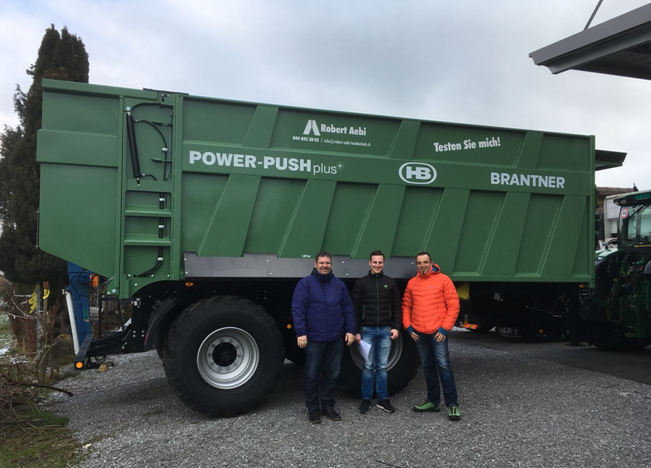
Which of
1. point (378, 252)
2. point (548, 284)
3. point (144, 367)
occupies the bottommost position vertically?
point (144, 367)

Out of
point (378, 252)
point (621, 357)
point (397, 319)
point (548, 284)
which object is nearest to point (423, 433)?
point (397, 319)

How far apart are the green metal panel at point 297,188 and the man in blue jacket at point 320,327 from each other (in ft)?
1.83

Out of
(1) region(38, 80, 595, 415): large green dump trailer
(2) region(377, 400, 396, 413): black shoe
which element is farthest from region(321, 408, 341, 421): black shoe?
(1) region(38, 80, 595, 415): large green dump trailer

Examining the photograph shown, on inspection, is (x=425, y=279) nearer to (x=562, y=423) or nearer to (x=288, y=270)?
(x=288, y=270)

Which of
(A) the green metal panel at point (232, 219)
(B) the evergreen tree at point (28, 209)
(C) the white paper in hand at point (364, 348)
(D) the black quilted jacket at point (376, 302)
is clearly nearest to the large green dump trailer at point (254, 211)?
(A) the green metal panel at point (232, 219)

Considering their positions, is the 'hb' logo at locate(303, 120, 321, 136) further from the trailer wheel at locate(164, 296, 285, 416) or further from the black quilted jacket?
the trailer wheel at locate(164, 296, 285, 416)

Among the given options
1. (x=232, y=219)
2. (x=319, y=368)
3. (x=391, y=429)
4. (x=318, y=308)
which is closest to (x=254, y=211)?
(x=232, y=219)

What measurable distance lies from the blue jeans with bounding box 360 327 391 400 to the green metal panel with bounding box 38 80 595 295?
2.89ft

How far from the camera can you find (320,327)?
4.97 metres

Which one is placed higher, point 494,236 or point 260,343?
point 494,236

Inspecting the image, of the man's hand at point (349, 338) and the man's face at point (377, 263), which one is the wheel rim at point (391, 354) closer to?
the man's hand at point (349, 338)

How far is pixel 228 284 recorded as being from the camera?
17.9ft

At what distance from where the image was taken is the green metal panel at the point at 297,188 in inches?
196

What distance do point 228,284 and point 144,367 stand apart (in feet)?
9.50
